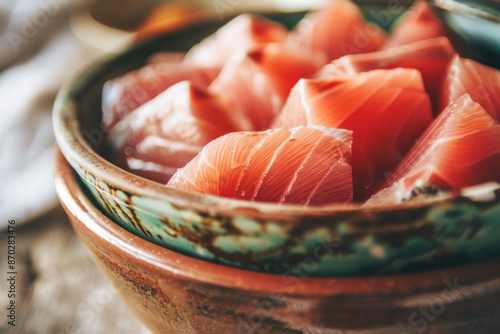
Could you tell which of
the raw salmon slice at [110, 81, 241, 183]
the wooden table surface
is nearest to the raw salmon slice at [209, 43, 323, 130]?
the raw salmon slice at [110, 81, 241, 183]

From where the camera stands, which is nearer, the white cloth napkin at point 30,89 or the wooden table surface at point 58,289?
the wooden table surface at point 58,289

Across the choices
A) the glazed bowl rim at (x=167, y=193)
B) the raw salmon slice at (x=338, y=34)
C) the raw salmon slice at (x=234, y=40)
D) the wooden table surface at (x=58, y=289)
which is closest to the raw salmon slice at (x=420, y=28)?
the raw salmon slice at (x=338, y=34)

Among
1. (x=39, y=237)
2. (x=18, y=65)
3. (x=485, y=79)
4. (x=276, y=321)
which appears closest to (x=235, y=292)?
(x=276, y=321)

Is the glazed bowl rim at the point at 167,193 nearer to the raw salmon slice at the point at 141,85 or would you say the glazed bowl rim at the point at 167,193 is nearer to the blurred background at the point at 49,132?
the raw salmon slice at the point at 141,85

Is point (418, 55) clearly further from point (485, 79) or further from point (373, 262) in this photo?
point (373, 262)

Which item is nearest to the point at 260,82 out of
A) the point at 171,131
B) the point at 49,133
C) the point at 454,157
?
the point at 171,131

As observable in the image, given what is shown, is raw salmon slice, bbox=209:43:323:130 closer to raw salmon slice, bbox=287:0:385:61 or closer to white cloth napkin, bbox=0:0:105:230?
raw salmon slice, bbox=287:0:385:61
